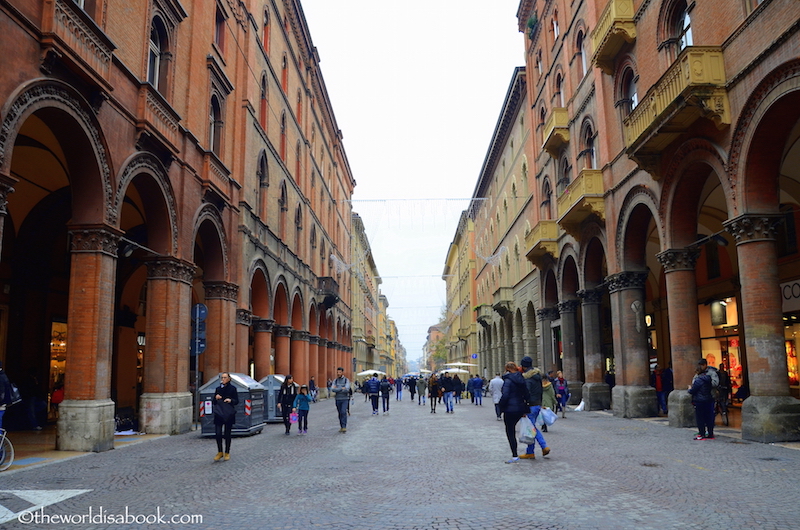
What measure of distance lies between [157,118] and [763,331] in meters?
15.0

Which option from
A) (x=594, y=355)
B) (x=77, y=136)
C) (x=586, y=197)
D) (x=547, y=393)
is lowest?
(x=547, y=393)

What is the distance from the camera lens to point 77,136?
40.4ft

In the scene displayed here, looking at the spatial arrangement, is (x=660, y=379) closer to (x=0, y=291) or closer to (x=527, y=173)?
(x=527, y=173)

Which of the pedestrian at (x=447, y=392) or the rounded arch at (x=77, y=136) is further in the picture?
the pedestrian at (x=447, y=392)

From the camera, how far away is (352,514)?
22.4ft

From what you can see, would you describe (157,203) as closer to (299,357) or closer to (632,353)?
(632,353)

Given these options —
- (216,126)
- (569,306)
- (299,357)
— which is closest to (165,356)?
(216,126)

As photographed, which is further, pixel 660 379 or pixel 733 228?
pixel 660 379

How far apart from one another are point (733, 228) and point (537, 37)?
22.0m

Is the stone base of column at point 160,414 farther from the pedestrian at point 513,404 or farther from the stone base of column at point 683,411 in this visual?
the stone base of column at point 683,411

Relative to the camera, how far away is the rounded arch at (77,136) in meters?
10.5

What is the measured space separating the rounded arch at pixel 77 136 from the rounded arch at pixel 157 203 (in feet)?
7.01

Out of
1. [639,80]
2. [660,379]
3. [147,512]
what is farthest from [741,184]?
[147,512]

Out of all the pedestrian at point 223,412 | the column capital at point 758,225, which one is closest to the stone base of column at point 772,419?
the column capital at point 758,225
